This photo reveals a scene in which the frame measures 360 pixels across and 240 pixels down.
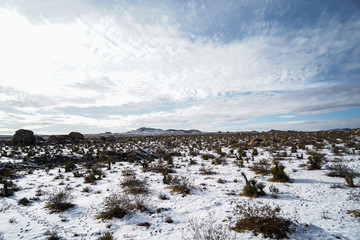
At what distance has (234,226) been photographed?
5.57 metres

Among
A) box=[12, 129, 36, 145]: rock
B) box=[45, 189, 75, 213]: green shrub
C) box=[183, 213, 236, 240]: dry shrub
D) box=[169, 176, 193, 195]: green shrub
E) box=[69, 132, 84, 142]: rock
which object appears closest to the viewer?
box=[183, 213, 236, 240]: dry shrub

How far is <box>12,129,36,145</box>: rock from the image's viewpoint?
29.2m

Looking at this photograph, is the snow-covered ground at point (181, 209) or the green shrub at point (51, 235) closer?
the green shrub at point (51, 235)

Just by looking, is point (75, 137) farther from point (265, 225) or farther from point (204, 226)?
point (265, 225)

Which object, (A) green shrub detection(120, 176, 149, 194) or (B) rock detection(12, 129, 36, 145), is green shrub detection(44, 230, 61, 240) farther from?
(B) rock detection(12, 129, 36, 145)

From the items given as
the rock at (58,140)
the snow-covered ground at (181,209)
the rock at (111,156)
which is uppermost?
the rock at (58,140)

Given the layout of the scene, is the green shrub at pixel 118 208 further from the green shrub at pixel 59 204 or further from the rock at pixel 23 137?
the rock at pixel 23 137

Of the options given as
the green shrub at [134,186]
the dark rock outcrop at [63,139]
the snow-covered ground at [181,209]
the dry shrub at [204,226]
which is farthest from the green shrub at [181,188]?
the dark rock outcrop at [63,139]

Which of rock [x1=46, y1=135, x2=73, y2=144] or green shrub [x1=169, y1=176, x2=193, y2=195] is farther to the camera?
rock [x1=46, y1=135, x2=73, y2=144]

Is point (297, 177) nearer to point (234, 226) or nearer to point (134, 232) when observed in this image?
point (234, 226)

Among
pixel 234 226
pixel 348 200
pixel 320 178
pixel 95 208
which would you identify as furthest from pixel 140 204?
pixel 320 178

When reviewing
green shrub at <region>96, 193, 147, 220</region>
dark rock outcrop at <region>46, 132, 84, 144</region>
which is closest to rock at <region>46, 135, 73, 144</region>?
dark rock outcrop at <region>46, 132, 84, 144</region>

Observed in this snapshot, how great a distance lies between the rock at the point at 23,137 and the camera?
95.9 ft

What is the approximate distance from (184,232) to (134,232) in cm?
188
